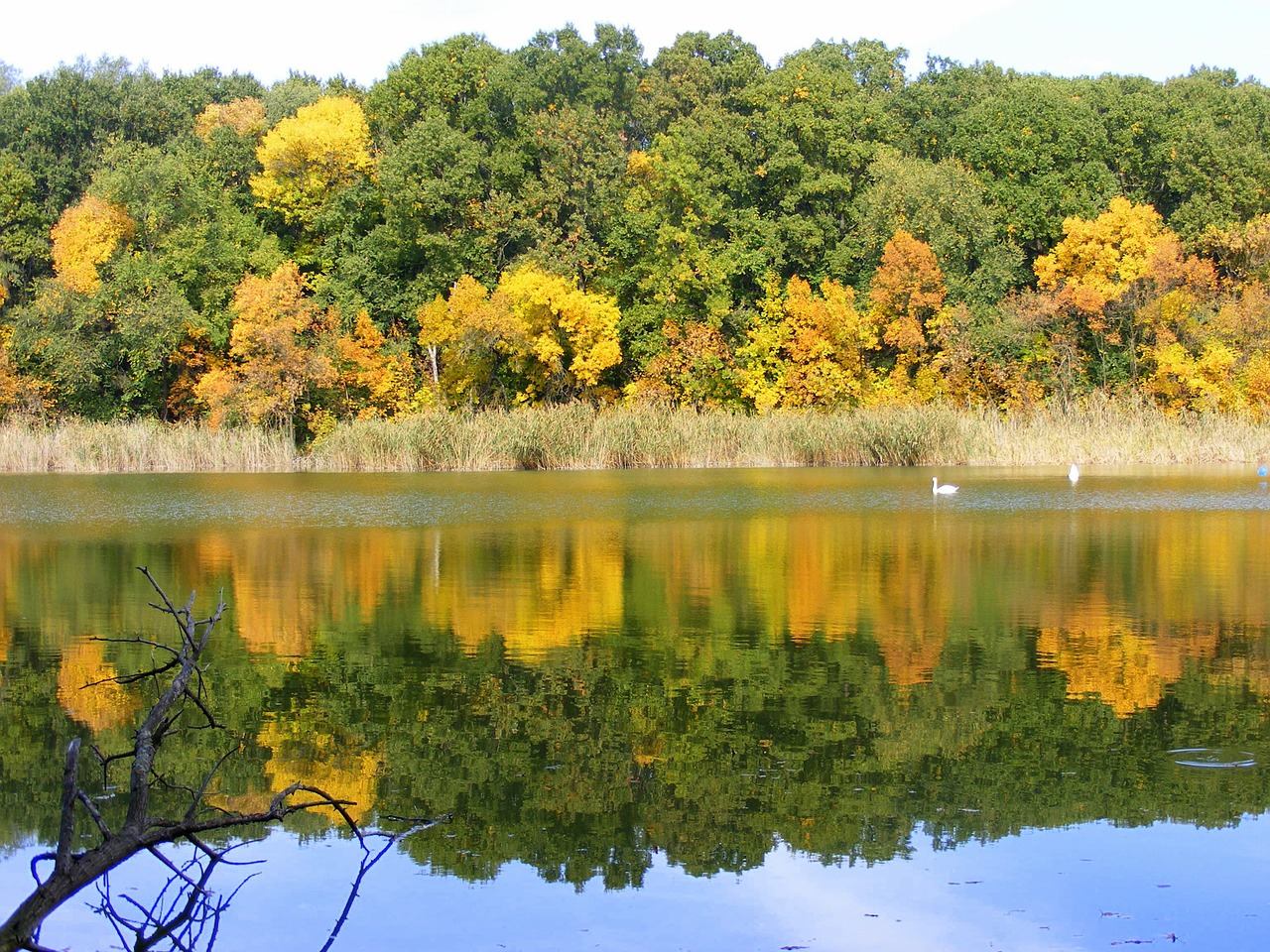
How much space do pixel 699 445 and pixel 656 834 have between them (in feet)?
83.7

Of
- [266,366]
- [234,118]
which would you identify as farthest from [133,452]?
[234,118]

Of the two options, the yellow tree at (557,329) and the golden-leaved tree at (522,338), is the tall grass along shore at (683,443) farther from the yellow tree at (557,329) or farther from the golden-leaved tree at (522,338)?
the yellow tree at (557,329)

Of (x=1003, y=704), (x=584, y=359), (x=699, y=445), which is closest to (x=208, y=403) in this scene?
(x=584, y=359)

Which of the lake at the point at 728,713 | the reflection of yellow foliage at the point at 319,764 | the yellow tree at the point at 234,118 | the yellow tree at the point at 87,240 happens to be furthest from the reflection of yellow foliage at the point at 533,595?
the yellow tree at the point at 234,118

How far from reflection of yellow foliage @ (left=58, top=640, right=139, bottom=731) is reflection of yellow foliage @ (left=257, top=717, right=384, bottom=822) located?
0.75 m

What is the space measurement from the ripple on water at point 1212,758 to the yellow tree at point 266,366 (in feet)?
105

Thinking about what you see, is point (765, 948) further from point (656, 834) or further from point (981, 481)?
point (981, 481)

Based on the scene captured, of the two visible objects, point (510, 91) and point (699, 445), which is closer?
point (699, 445)

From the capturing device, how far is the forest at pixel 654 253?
37750 mm

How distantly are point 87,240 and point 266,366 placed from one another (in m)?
7.12

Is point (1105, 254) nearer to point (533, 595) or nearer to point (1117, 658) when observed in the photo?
point (533, 595)

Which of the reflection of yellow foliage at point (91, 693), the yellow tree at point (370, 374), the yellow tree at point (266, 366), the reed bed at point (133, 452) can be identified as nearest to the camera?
the reflection of yellow foliage at point (91, 693)

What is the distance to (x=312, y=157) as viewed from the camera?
4172 centimetres

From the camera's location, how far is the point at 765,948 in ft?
13.0
